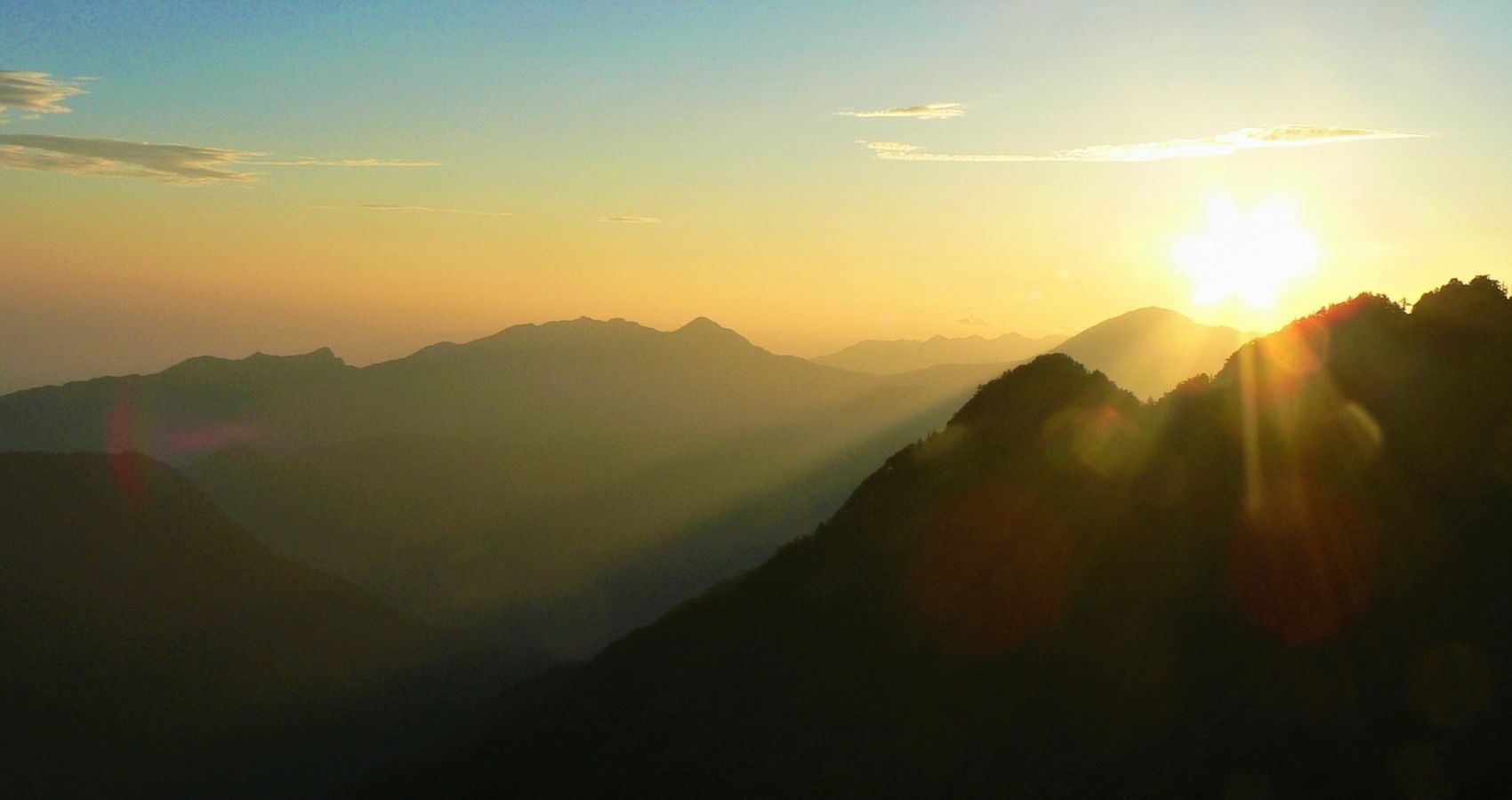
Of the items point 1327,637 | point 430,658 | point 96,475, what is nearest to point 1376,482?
point 1327,637

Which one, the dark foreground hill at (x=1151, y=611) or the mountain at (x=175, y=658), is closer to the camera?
the dark foreground hill at (x=1151, y=611)

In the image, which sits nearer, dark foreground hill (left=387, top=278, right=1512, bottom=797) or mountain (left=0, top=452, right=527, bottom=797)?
dark foreground hill (left=387, top=278, right=1512, bottom=797)

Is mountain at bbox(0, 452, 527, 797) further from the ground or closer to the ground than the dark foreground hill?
closer to the ground

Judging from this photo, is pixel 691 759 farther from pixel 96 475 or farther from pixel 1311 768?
pixel 96 475

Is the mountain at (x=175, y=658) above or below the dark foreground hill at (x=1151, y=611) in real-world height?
below
